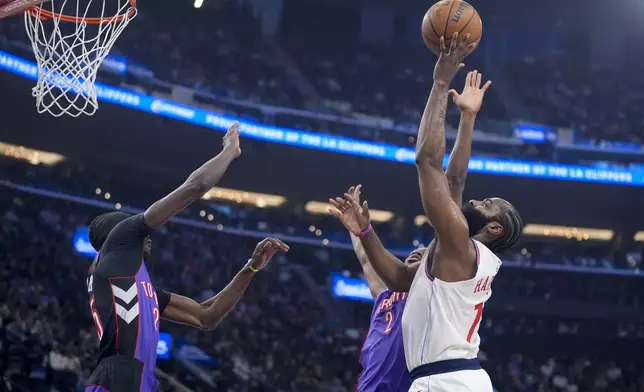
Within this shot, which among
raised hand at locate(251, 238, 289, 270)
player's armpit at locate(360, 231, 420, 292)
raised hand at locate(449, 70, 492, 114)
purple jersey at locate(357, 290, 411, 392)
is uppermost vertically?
raised hand at locate(449, 70, 492, 114)

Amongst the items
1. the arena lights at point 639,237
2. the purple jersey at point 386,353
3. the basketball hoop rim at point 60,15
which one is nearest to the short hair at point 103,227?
the purple jersey at point 386,353

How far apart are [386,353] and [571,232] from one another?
18100 mm

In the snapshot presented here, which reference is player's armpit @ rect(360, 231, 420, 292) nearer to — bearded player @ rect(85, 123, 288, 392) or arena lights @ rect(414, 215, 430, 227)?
bearded player @ rect(85, 123, 288, 392)

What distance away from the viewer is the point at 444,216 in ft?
10.6

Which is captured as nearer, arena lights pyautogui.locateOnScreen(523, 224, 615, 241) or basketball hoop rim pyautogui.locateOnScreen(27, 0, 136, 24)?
basketball hoop rim pyautogui.locateOnScreen(27, 0, 136, 24)

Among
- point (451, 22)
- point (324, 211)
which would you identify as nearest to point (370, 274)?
point (451, 22)

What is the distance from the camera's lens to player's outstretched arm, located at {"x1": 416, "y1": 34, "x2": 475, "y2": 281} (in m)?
3.24

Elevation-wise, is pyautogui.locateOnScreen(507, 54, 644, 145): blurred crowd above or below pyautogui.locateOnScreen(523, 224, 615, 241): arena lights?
above

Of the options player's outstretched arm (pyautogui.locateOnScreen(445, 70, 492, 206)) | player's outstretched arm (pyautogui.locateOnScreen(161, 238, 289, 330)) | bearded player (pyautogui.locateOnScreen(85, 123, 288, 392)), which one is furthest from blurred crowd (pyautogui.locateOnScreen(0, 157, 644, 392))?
player's outstretched arm (pyautogui.locateOnScreen(445, 70, 492, 206))

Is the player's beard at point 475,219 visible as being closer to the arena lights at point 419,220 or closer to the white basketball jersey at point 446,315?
the white basketball jersey at point 446,315

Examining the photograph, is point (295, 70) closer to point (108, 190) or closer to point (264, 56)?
point (264, 56)

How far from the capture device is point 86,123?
631 inches

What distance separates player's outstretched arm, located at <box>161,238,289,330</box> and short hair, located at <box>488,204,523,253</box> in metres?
1.34

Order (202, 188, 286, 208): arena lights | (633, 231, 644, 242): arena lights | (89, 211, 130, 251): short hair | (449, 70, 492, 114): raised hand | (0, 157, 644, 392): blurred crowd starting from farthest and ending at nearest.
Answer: (633, 231, 644, 242): arena lights
(202, 188, 286, 208): arena lights
(0, 157, 644, 392): blurred crowd
(89, 211, 130, 251): short hair
(449, 70, 492, 114): raised hand
